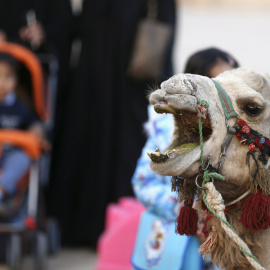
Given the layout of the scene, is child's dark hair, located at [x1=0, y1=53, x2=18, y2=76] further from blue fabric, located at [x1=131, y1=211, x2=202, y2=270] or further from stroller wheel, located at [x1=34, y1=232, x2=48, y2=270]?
blue fabric, located at [x1=131, y1=211, x2=202, y2=270]

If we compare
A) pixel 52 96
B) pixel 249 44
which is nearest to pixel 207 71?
pixel 52 96

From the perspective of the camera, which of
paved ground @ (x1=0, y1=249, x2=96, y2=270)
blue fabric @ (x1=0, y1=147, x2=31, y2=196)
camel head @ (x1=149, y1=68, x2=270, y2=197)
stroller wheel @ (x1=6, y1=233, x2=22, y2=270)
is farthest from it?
paved ground @ (x1=0, y1=249, x2=96, y2=270)

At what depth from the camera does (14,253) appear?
552cm

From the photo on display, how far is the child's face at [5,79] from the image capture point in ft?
20.5

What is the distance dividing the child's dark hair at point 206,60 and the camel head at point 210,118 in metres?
0.77

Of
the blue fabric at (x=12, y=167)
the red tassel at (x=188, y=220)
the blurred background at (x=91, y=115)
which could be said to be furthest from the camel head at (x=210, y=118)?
the blurred background at (x=91, y=115)

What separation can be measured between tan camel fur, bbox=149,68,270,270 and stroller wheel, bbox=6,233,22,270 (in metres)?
3.29

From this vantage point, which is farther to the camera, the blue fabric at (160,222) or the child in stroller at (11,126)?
the child in stroller at (11,126)

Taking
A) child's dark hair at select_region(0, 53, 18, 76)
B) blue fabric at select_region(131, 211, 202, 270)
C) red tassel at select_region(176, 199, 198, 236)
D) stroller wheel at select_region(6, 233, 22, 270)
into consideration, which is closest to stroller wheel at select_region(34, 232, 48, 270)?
stroller wheel at select_region(6, 233, 22, 270)

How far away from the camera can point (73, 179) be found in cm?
720

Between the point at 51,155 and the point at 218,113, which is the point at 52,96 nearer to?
the point at 51,155

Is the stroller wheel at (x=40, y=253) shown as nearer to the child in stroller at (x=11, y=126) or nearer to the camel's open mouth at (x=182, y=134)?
the child in stroller at (x=11, y=126)

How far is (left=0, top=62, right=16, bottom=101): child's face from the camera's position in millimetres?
6262

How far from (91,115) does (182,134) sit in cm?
467
